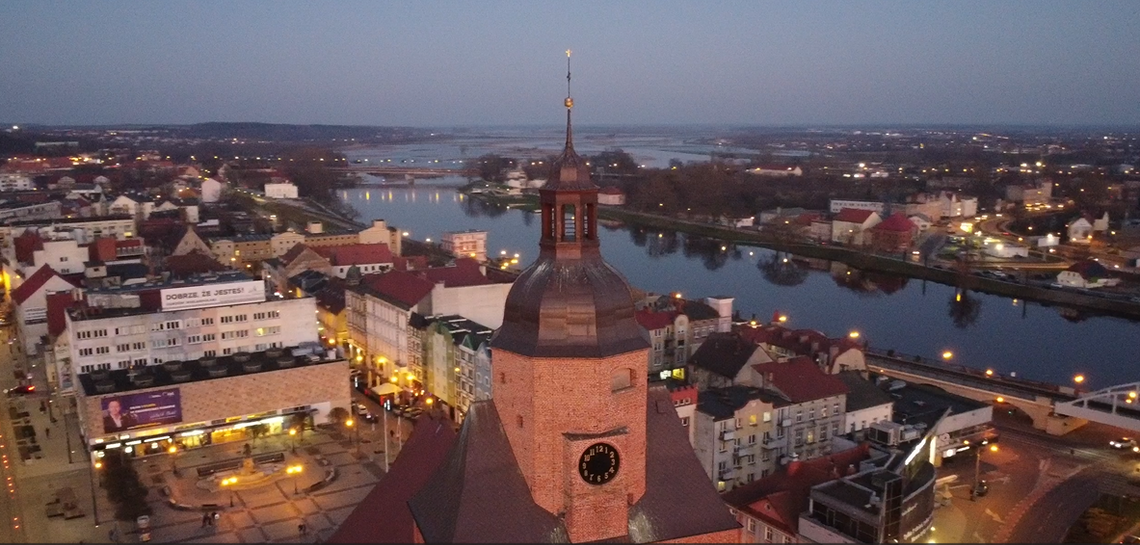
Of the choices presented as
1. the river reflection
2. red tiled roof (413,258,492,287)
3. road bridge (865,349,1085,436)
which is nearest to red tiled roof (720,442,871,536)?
road bridge (865,349,1085,436)

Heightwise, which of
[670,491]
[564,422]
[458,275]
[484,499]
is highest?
[564,422]

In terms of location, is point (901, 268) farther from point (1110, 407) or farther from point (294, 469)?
point (294, 469)

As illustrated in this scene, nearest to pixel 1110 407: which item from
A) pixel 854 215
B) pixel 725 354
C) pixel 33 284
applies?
pixel 725 354

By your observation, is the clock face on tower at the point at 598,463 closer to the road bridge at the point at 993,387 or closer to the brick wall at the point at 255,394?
the brick wall at the point at 255,394

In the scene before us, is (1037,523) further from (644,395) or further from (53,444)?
(53,444)

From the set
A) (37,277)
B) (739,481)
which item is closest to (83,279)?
(37,277)

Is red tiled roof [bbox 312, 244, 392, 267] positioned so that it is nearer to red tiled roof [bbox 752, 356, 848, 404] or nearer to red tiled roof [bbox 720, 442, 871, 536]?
red tiled roof [bbox 752, 356, 848, 404]
